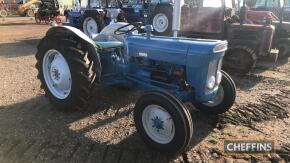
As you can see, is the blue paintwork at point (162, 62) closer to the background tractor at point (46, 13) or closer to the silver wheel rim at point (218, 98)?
the silver wheel rim at point (218, 98)

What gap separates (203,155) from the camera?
3.42m

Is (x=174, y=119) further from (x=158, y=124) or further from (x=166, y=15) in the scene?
(x=166, y=15)

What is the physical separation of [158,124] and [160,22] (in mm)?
8683

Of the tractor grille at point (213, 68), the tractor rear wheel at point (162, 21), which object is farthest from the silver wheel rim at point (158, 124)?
the tractor rear wheel at point (162, 21)

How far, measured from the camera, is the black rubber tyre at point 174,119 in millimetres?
3160

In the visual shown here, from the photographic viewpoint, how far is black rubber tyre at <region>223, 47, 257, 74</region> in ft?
22.6

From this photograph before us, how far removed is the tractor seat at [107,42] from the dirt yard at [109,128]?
3.11 feet

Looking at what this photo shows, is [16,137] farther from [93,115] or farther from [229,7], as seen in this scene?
[229,7]

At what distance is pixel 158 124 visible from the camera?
342 centimetres

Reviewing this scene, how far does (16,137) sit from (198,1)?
A: 6.17 meters

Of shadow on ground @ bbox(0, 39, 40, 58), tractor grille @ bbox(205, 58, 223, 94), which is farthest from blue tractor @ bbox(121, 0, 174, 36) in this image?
tractor grille @ bbox(205, 58, 223, 94)

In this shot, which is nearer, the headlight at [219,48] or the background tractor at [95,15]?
the headlight at [219,48]

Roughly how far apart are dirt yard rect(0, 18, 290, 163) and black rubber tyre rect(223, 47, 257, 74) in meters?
1.01

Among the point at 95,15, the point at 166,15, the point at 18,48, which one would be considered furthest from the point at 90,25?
the point at 18,48
